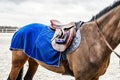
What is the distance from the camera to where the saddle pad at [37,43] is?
17.4 feet

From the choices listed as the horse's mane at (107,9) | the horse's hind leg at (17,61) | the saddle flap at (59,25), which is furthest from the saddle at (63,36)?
the horse's hind leg at (17,61)

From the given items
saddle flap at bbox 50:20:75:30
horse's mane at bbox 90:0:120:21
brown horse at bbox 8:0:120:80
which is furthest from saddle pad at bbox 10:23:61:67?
horse's mane at bbox 90:0:120:21

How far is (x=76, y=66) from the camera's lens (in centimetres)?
485

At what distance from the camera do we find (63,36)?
17.0ft

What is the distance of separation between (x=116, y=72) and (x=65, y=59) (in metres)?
4.83

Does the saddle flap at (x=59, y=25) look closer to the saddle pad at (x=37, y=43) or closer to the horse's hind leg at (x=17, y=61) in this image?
the saddle pad at (x=37, y=43)

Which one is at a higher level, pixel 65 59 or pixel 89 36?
pixel 89 36

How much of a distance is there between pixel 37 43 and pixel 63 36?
663 mm

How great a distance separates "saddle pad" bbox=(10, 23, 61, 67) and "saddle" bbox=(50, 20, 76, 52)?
13 centimetres

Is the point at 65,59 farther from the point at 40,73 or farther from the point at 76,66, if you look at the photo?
the point at 40,73

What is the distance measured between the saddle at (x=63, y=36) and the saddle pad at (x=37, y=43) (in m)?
0.13

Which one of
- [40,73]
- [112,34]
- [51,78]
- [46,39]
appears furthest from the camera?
[40,73]

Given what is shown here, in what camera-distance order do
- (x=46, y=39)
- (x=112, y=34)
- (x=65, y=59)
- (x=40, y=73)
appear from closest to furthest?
(x=112, y=34) < (x=65, y=59) < (x=46, y=39) < (x=40, y=73)

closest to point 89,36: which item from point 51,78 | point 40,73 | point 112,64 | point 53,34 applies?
point 53,34
